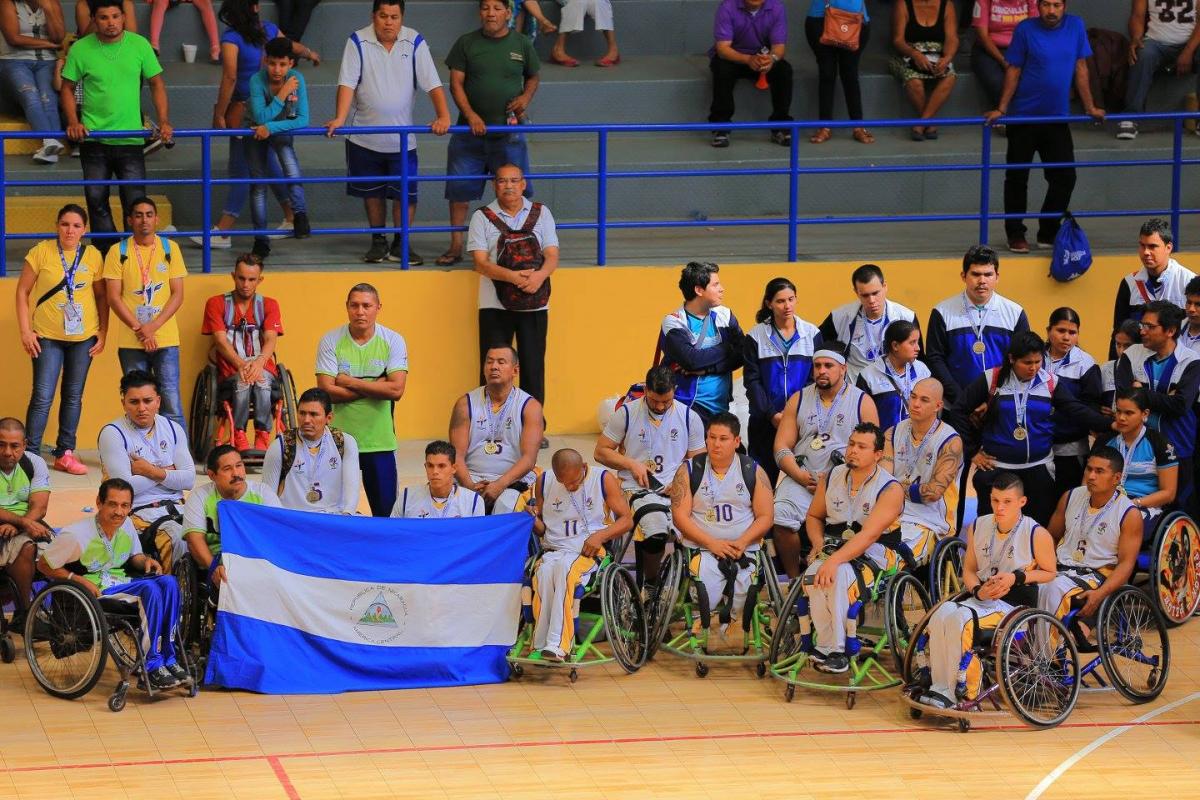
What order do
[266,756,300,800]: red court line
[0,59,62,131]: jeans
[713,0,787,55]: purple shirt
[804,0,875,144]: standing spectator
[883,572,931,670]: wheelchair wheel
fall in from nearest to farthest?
[266,756,300,800]: red court line
[883,572,931,670]: wheelchair wheel
[0,59,62,131]: jeans
[713,0,787,55]: purple shirt
[804,0,875,144]: standing spectator

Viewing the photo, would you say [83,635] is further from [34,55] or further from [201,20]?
[201,20]

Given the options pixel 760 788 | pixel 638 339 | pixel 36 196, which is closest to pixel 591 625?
pixel 760 788

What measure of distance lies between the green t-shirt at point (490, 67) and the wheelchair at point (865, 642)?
5308 millimetres

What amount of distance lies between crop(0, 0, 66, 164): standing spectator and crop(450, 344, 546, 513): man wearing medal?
5441mm

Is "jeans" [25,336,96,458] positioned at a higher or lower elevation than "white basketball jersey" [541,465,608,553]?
higher

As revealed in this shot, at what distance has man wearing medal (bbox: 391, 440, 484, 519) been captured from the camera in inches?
428

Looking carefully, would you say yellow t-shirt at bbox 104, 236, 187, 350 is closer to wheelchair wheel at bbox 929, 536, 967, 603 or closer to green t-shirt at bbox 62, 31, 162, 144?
green t-shirt at bbox 62, 31, 162, 144

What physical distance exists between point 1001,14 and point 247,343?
25.6 feet

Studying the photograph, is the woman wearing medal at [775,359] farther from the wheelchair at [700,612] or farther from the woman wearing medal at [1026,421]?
the wheelchair at [700,612]

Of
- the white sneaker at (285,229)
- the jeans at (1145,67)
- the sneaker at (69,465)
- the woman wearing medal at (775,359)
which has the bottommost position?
the sneaker at (69,465)

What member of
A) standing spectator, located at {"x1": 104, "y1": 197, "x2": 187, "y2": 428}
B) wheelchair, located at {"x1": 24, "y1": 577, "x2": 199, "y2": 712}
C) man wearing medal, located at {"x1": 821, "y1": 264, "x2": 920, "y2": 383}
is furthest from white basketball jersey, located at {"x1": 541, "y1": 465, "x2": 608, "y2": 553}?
standing spectator, located at {"x1": 104, "y1": 197, "x2": 187, "y2": 428}

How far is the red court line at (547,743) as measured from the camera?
30.8ft

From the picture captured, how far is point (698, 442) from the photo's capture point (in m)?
11.6

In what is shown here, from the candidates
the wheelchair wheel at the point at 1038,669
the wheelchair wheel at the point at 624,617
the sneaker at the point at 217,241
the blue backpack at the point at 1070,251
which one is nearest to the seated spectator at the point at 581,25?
the sneaker at the point at 217,241
